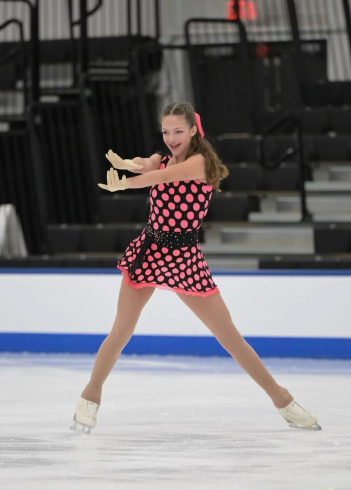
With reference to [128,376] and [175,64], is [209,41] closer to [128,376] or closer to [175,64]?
[175,64]

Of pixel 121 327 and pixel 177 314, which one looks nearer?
pixel 121 327

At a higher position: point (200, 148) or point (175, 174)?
point (200, 148)

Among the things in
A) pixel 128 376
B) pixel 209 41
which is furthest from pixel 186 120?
pixel 209 41

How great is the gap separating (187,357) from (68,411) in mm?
1994

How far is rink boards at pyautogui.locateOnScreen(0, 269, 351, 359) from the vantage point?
5.92m

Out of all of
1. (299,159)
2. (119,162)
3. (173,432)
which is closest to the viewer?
(119,162)

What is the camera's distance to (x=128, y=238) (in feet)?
23.7

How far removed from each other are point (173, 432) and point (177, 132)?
1.13 metres

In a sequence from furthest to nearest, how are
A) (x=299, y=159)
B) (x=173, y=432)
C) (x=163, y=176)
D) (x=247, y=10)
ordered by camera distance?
(x=247, y=10)
(x=299, y=159)
(x=173, y=432)
(x=163, y=176)

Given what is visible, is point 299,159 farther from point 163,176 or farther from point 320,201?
point 163,176

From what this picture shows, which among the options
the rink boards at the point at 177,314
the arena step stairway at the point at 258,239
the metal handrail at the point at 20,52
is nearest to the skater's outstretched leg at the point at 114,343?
the rink boards at the point at 177,314

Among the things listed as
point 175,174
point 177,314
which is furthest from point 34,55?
point 175,174

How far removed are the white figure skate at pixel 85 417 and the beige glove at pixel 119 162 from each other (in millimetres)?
920

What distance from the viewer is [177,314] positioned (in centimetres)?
605
